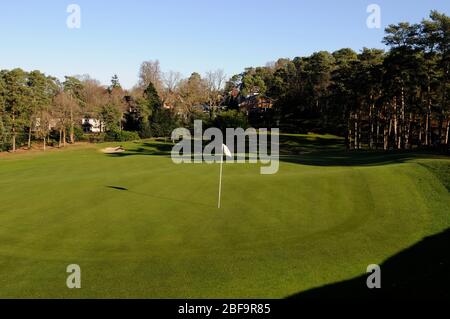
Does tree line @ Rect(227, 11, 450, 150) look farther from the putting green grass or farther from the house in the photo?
the house

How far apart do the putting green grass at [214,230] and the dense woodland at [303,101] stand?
2546 centimetres

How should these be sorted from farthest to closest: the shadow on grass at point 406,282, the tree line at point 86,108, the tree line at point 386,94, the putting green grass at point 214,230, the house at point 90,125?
the house at point 90,125 → the tree line at point 86,108 → the tree line at point 386,94 → the putting green grass at point 214,230 → the shadow on grass at point 406,282

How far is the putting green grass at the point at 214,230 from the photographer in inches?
495

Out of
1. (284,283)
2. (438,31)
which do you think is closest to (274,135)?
(438,31)

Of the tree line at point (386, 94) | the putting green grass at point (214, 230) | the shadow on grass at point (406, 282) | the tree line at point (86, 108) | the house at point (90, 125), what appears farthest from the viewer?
the house at point (90, 125)

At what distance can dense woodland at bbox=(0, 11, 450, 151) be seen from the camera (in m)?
48.9

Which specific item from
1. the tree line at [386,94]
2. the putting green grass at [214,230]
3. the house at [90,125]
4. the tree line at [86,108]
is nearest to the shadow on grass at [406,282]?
the putting green grass at [214,230]

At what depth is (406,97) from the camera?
59.7 metres

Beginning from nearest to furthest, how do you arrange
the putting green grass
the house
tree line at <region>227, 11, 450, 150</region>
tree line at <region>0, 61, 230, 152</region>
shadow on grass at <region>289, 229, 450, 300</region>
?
1. shadow on grass at <region>289, 229, 450, 300</region>
2. the putting green grass
3. tree line at <region>227, 11, 450, 150</region>
4. tree line at <region>0, 61, 230, 152</region>
5. the house

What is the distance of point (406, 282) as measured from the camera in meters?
12.0

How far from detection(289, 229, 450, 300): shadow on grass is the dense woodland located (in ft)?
120

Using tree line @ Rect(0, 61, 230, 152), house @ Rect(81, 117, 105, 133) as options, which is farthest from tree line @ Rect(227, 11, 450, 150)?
house @ Rect(81, 117, 105, 133)

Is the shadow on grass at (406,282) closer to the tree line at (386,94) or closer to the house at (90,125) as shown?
the tree line at (386,94)

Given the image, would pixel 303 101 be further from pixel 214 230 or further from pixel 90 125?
pixel 214 230
